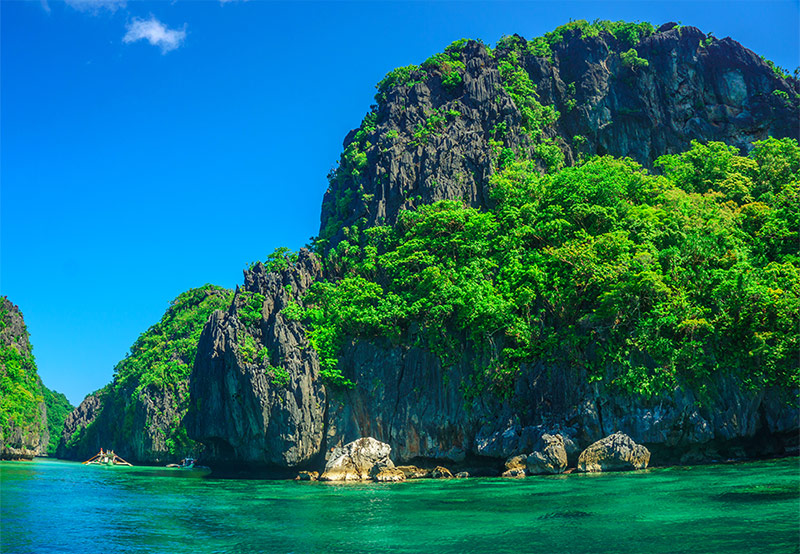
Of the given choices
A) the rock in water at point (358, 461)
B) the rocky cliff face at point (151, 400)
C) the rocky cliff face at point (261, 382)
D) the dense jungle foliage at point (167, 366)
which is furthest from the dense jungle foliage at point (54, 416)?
the rock in water at point (358, 461)

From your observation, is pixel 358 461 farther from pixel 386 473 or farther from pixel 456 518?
pixel 456 518

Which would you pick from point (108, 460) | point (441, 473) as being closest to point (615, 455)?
point (441, 473)

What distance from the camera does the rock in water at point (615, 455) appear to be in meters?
26.9

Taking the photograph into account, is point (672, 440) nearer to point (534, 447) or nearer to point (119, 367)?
point (534, 447)

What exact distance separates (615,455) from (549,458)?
294 cm

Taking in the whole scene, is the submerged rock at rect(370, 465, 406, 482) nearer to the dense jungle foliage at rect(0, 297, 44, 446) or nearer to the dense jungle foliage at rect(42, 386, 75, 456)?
the dense jungle foliage at rect(0, 297, 44, 446)

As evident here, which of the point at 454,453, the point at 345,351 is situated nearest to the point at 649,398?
the point at 454,453

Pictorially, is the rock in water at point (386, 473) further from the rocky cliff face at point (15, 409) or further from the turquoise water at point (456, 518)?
the rocky cliff face at point (15, 409)

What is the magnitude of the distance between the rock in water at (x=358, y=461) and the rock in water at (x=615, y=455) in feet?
33.5

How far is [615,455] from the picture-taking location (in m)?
27.0

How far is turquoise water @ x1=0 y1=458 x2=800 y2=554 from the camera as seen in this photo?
12.3 m

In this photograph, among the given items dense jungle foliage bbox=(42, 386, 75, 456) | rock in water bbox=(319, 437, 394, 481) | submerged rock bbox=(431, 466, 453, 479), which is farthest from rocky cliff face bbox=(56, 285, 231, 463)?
submerged rock bbox=(431, 466, 453, 479)

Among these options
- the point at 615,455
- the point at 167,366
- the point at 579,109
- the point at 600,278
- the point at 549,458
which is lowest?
the point at 549,458

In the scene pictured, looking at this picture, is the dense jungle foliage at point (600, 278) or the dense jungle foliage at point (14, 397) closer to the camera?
the dense jungle foliage at point (600, 278)
